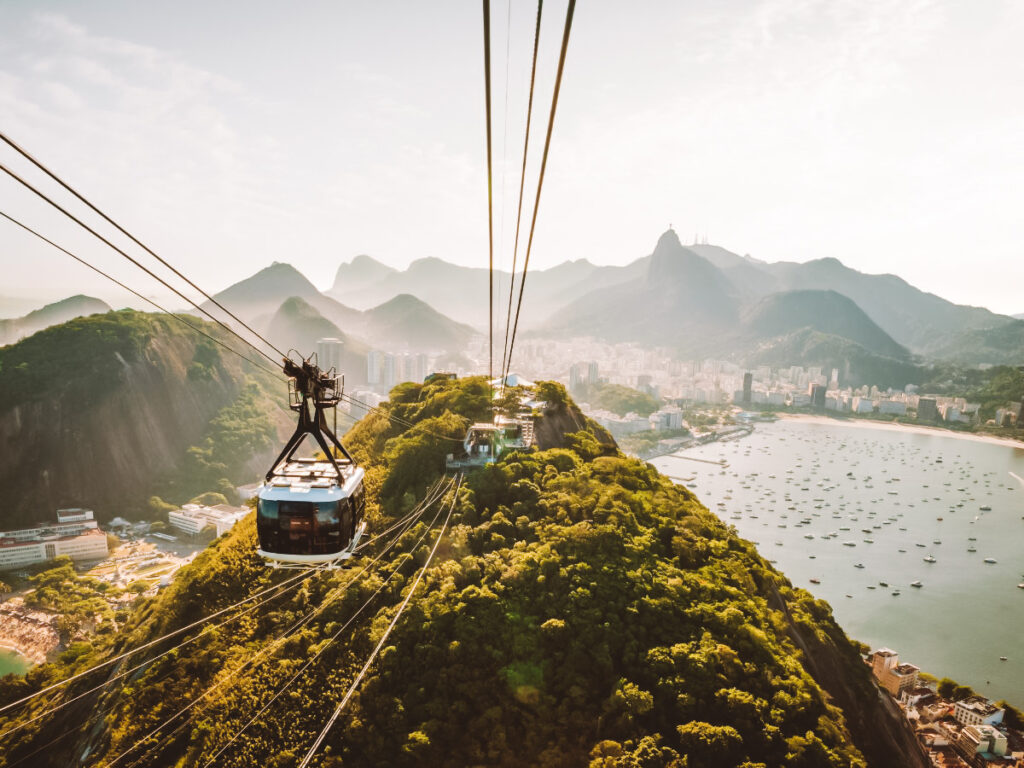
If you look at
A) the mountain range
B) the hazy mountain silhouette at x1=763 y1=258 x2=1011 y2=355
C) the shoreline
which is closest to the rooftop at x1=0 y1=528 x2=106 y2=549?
the mountain range

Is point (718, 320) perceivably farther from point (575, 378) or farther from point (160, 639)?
point (160, 639)

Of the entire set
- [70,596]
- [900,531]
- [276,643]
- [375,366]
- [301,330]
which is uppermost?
[301,330]

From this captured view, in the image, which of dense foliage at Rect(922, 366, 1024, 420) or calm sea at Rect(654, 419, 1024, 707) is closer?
calm sea at Rect(654, 419, 1024, 707)

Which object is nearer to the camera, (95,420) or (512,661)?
(512,661)

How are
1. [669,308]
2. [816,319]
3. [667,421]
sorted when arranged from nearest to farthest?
[667,421], [816,319], [669,308]

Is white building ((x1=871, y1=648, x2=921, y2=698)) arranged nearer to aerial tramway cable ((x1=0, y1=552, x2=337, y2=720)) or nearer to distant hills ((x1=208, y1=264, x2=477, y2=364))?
aerial tramway cable ((x1=0, y1=552, x2=337, y2=720))

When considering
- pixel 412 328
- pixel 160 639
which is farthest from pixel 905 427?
pixel 412 328

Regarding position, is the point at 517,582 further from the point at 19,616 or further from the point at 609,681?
the point at 19,616
